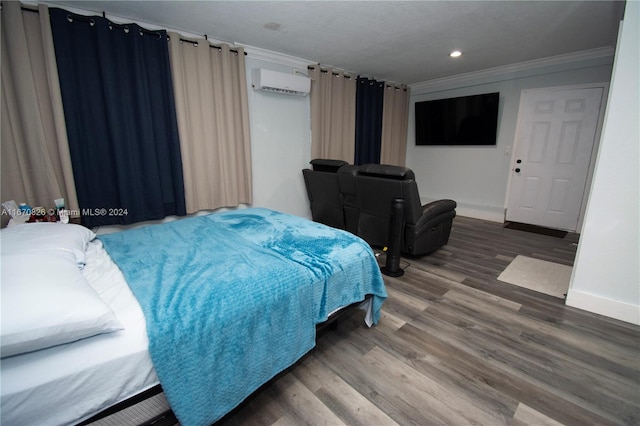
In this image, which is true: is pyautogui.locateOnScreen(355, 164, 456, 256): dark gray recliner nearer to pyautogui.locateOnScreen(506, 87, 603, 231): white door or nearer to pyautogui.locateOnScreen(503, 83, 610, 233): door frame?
pyautogui.locateOnScreen(503, 83, 610, 233): door frame

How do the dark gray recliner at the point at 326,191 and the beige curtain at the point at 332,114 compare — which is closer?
the dark gray recliner at the point at 326,191

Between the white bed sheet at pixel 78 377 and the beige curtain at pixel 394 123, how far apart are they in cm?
498

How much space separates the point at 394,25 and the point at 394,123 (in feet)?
9.17

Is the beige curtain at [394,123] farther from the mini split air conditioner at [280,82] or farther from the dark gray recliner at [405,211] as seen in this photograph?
the dark gray recliner at [405,211]

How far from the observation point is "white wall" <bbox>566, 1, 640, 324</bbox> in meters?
1.91

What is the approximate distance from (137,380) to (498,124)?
5622mm

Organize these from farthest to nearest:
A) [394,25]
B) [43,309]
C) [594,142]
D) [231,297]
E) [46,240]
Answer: [594,142], [394,25], [46,240], [231,297], [43,309]

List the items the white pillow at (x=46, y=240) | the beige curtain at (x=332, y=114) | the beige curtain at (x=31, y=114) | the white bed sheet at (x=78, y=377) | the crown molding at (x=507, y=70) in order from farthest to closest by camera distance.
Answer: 1. the beige curtain at (x=332, y=114)
2. the crown molding at (x=507, y=70)
3. the beige curtain at (x=31, y=114)
4. the white pillow at (x=46, y=240)
5. the white bed sheet at (x=78, y=377)

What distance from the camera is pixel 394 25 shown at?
2785 millimetres

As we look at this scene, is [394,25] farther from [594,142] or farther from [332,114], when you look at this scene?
[594,142]

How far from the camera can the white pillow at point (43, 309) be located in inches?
34.0

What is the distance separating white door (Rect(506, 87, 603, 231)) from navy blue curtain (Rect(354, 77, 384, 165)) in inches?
88.0

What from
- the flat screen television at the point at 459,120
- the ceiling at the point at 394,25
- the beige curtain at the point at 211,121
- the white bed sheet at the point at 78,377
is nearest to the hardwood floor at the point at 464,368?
the white bed sheet at the point at 78,377

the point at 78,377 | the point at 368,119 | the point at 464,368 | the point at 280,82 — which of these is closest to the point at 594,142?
the point at 368,119
